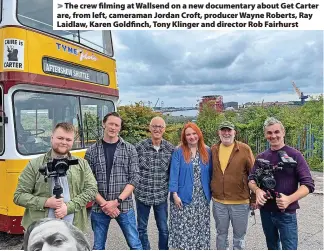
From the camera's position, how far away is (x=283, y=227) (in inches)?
104

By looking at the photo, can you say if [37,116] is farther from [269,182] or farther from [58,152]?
[269,182]

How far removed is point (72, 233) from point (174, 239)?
207 cm

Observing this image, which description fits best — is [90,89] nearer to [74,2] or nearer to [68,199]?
[74,2]

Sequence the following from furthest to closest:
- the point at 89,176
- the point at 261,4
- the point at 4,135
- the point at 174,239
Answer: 1. the point at 4,135
2. the point at 174,239
3. the point at 261,4
4. the point at 89,176

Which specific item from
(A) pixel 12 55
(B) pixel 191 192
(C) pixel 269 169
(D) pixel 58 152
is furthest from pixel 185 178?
(A) pixel 12 55

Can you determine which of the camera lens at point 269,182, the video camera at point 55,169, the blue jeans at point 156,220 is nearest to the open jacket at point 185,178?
the blue jeans at point 156,220

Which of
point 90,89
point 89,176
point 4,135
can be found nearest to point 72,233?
point 89,176

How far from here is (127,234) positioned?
10.0 ft

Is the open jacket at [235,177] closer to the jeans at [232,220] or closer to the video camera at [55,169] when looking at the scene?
the jeans at [232,220]

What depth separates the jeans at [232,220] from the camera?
3105mm

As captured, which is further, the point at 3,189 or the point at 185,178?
the point at 3,189

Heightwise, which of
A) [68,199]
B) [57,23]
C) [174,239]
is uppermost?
[57,23]

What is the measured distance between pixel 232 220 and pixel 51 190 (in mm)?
1804

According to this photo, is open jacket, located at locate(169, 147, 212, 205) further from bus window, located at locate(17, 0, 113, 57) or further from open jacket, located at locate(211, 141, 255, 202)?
bus window, located at locate(17, 0, 113, 57)
